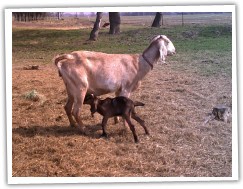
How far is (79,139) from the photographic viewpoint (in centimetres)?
455

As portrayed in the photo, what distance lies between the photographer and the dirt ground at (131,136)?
14.0ft

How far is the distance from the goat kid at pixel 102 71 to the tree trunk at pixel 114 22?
0.24 m

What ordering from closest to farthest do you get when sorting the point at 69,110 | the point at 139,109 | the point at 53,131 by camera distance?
1. the point at 53,131
2. the point at 69,110
3. the point at 139,109

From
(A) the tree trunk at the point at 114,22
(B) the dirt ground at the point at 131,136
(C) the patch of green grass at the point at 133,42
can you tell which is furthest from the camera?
(C) the patch of green grass at the point at 133,42

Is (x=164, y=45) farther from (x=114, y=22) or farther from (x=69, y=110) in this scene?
(x=69, y=110)

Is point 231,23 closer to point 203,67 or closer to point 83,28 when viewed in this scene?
point 203,67

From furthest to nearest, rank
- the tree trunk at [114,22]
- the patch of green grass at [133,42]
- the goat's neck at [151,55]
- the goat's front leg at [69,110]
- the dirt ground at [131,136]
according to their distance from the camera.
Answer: the goat's neck at [151,55] < the goat's front leg at [69,110] < the patch of green grass at [133,42] < the tree trunk at [114,22] < the dirt ground at [131,136]

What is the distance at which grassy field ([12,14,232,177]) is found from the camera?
4.29 m

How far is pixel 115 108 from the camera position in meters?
4.58

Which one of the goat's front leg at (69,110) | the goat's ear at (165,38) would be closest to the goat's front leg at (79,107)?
the goat's front leg at (69,110)

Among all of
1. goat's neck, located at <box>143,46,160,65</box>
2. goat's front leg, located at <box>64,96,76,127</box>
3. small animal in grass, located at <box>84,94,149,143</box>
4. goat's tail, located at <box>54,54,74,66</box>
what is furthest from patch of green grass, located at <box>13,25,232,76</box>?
small animal in grass, located at <box>84,94,149,143</box>

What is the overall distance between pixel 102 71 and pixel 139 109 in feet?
1.85

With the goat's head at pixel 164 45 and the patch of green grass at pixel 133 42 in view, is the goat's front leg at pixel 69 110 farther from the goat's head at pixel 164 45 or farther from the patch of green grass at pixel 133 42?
the goat's head at pixel 164 45

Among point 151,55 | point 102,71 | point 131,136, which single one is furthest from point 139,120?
point 151,55
